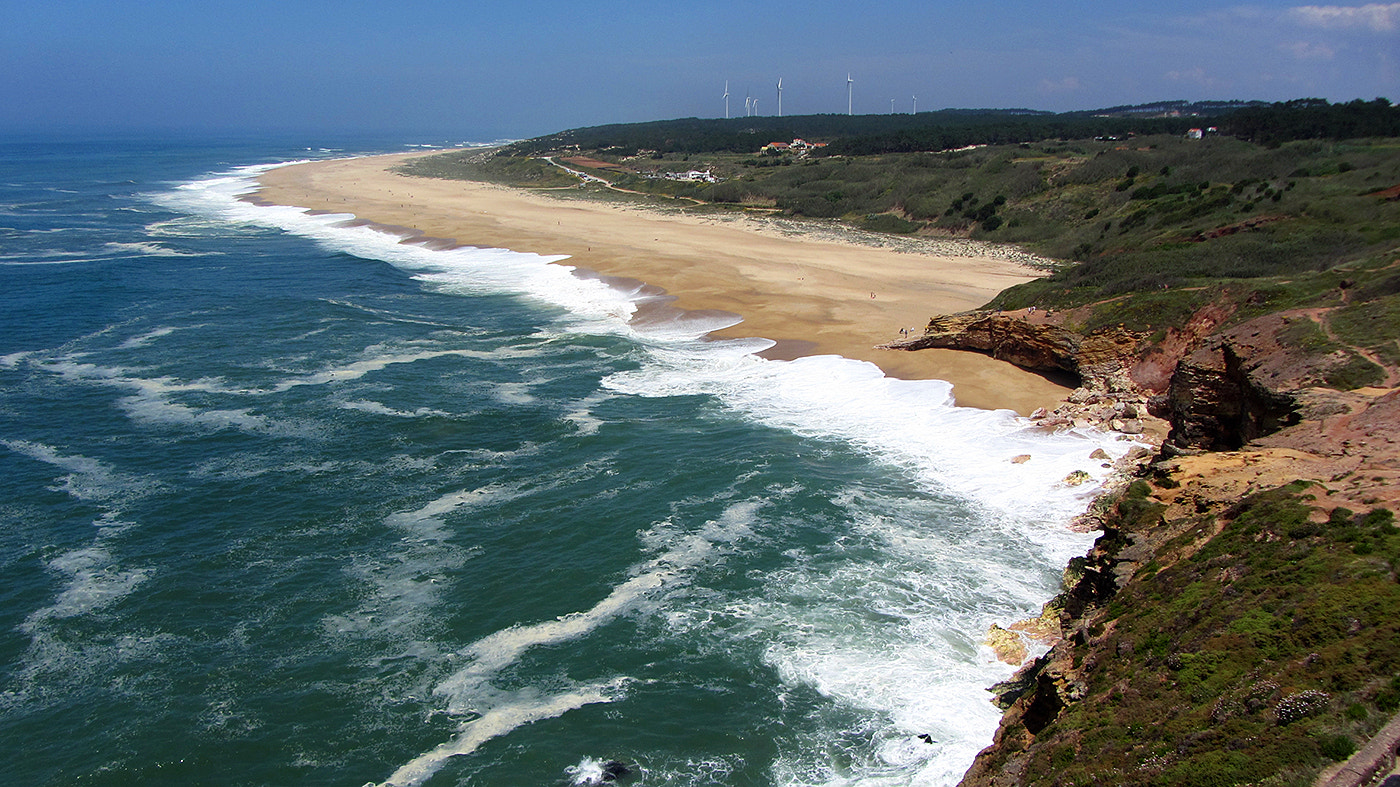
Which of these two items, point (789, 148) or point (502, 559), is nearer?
point (502, 559)

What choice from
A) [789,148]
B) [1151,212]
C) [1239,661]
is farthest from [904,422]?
[789,148]

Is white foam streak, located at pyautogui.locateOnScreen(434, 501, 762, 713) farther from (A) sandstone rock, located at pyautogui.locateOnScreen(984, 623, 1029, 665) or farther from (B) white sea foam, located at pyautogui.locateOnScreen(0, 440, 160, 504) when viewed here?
(B) white sea foam, located at pyautogui.locateOnScreen(0, 440, 160, 504)

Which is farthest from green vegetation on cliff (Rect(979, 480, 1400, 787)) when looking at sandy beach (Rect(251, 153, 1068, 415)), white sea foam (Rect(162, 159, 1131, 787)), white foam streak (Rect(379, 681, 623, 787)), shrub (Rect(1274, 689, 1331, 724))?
sandy beach (Rect(251, 153, 1068, 415))

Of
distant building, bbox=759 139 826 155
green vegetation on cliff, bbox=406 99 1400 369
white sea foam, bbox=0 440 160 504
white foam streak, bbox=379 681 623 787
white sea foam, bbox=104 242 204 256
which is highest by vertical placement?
distant building, bbox=759 139 826 155

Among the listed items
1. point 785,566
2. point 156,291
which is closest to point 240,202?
point 156,291

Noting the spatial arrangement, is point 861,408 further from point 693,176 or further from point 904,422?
point 693,176

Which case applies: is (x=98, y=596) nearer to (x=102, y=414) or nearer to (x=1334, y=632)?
(x=102, y=414)
